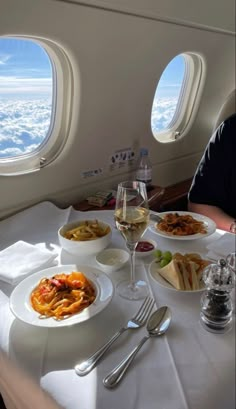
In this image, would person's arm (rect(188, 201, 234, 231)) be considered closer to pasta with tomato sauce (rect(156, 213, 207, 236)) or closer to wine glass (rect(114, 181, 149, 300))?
pasta with tomato sauce (rect(156, 213, 207, 236))

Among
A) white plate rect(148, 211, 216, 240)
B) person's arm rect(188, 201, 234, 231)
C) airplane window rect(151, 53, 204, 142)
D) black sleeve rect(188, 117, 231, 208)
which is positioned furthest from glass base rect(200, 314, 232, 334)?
airplane window rect(151, 53, 204, 142)

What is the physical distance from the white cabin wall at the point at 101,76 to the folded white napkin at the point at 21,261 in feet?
1.49

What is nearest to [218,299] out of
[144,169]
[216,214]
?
[216,214]

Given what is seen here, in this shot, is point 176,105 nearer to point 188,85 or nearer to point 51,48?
point 188,85

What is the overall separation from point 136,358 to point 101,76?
127 cm

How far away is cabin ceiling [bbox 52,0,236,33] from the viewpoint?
4.42 ft

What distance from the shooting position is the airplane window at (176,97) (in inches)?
87.0

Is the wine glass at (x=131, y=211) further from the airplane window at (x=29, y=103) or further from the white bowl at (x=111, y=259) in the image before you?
the airplane window at (x=29, y=103)

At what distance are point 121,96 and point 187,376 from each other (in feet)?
4.70

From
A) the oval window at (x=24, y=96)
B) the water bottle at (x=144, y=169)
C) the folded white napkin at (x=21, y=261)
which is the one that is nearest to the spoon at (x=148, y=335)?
the folded white napkin at (x=21, y=261)

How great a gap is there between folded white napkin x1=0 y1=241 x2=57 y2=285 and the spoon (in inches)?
14.1

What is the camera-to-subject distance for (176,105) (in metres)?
2.43

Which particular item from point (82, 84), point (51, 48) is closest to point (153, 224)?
point (82, 84)

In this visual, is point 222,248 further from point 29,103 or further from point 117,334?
point 29,103
